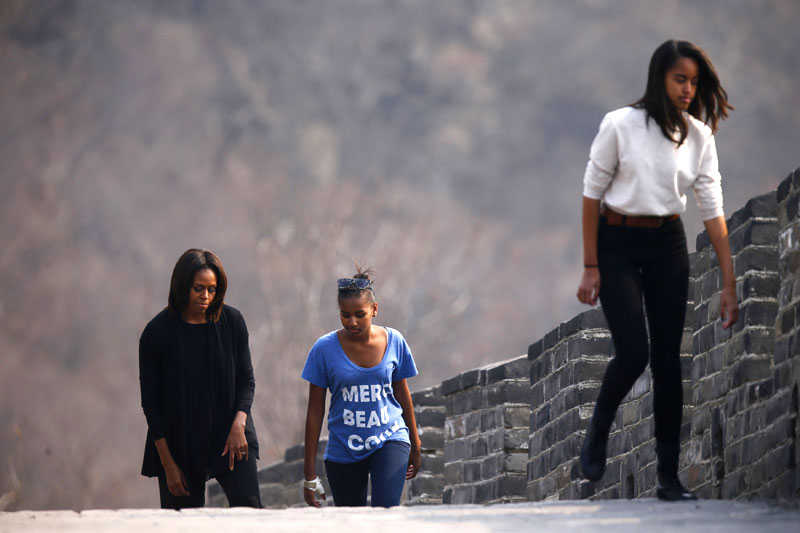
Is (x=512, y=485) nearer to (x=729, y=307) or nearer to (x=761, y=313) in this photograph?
(x=761, y=313)

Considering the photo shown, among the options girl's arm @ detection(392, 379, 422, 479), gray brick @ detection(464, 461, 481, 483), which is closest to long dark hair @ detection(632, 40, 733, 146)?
girl's arm @ detection(392, 379, 422, 479)

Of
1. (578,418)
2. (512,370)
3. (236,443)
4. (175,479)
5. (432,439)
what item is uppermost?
(512,370)

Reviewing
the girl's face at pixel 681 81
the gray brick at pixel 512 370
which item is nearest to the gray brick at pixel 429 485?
the gray brick at pixel 512 370

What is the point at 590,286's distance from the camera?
16.6ft

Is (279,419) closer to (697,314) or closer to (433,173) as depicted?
(433,173)

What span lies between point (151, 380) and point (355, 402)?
92cm

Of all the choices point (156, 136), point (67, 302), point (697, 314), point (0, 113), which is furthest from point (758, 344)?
point (0, 113)

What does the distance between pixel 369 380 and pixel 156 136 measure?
4180cm

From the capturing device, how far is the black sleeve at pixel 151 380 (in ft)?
18.6

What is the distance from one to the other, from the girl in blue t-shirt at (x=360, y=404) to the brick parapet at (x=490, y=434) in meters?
3.80

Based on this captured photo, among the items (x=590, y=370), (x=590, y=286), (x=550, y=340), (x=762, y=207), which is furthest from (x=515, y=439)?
(x=590, y=286)

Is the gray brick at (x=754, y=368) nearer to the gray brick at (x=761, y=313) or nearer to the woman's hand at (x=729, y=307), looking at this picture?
the gray brick at (x=761, y=313)

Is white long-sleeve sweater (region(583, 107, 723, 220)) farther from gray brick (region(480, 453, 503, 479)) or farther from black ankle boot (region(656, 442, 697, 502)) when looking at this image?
gray brick (region(480, 453, 503, 479))

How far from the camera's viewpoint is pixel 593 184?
509cm
